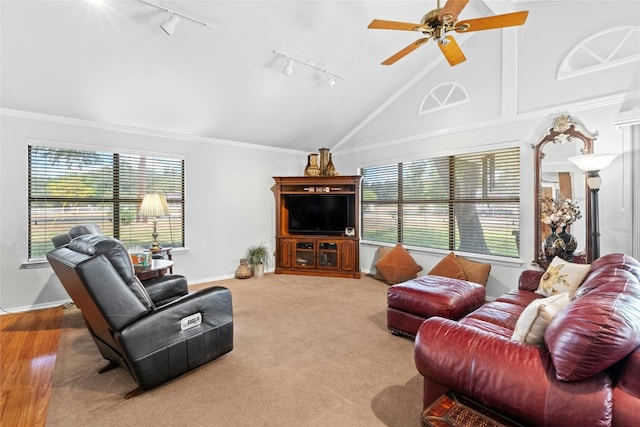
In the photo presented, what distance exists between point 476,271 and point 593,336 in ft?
10.6

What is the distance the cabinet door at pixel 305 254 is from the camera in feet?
18.6

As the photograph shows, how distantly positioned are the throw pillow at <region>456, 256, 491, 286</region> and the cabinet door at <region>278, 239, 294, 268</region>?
289 cm

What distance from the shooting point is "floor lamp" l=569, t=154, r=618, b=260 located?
3.05 meters

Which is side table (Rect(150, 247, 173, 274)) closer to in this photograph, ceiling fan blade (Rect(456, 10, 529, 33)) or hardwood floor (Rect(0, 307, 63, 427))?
hardwood floor (Rect(0, 307, 63, 427))

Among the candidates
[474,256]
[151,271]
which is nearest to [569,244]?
[474,256]

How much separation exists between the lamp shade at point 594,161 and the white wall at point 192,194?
4594 millimetres

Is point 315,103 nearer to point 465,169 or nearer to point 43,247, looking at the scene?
point 465,169

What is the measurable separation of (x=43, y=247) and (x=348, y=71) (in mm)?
4712

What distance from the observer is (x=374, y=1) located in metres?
3.51

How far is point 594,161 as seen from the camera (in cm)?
305

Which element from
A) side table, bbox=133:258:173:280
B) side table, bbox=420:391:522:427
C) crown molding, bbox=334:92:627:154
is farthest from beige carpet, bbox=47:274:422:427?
crown molding, bbox=334:92:627:154

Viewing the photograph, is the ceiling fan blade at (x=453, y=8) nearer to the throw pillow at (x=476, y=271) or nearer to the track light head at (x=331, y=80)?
the track light head at (x=331, y=80)

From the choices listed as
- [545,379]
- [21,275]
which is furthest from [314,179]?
[545,379]

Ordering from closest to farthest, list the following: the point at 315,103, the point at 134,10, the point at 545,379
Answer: the point at 545,379, the point at 134,10, the point at 315,103
